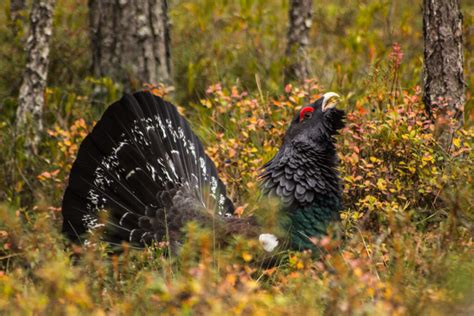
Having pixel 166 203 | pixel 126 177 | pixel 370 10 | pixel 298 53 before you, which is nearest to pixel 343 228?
pixel 166 203

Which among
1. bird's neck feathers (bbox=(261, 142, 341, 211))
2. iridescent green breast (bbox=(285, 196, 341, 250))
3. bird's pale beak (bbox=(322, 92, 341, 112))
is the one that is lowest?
iridescent green breast (bbox=(285, 196, 341, 250))

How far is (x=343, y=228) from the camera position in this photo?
5.03 meters

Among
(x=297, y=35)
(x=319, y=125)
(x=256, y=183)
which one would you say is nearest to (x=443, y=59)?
(x=319, y=125)

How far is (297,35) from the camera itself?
27.8 ft

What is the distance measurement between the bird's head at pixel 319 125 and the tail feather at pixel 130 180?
864 mm

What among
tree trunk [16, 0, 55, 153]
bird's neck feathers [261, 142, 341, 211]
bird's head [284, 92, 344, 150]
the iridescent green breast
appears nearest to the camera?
the iridescent green breast

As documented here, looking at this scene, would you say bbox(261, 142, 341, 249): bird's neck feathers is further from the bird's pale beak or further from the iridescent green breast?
the bird's pale beak

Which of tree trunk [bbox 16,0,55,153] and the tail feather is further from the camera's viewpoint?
tree trunk [bbox 16,0,55,153]

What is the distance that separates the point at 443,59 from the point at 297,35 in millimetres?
3023

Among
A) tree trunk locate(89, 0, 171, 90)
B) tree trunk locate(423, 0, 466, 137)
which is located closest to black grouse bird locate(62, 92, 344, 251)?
tree trunk locate(423, 0, 466, 137)

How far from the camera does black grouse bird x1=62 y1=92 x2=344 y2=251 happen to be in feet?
16.7

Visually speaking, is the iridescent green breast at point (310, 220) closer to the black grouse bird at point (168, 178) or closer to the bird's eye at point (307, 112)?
the black grouse bird at point (168, 178)

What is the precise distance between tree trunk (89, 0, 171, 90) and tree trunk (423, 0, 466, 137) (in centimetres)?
338

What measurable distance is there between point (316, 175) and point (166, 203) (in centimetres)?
115
